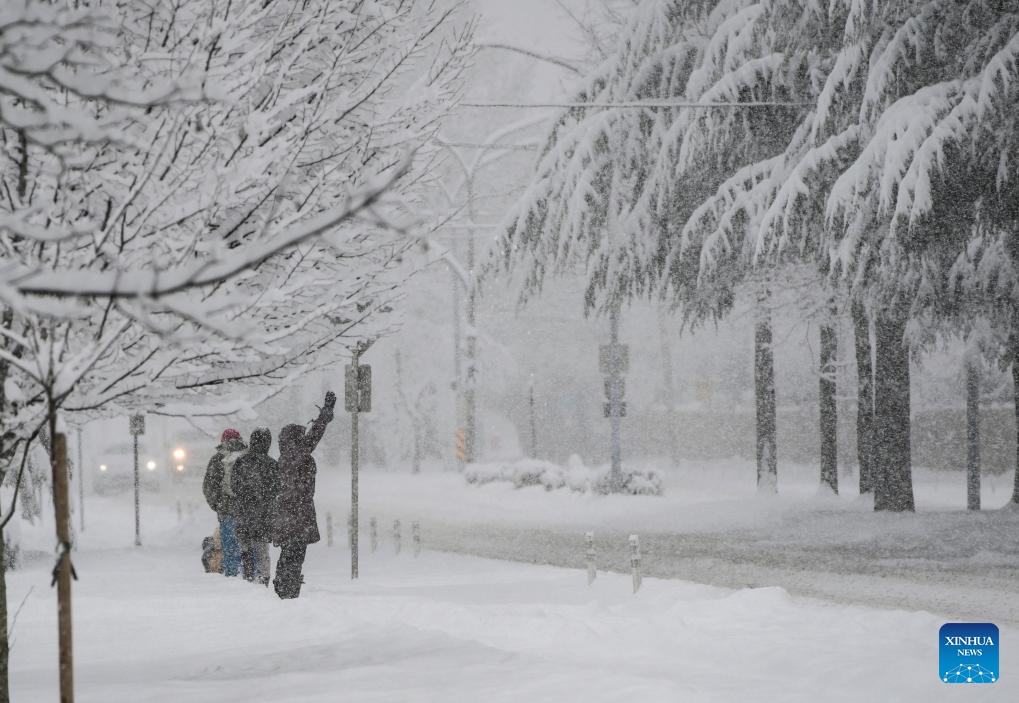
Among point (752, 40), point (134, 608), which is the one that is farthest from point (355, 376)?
point (752, 40)

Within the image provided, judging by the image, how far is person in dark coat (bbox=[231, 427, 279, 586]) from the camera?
41.8ft

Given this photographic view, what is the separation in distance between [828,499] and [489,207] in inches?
1321

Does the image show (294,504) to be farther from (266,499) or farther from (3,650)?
(3,650)

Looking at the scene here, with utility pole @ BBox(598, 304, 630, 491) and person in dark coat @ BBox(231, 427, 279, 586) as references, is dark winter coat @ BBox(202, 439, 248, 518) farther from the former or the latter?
utility pole @ BBox(598, 304, 630, 491)

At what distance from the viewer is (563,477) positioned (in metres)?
30.4

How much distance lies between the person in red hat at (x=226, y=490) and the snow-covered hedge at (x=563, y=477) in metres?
14.1

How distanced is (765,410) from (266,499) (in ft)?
47.1

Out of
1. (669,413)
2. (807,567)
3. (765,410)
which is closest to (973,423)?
(765,410)

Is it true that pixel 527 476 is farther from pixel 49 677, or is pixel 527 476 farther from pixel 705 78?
pixel 49 677

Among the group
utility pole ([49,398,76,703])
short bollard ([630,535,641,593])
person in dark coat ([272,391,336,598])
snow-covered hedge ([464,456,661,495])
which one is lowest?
snow-covered hedge ([464,456,661,495])

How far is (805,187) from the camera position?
15.1 m

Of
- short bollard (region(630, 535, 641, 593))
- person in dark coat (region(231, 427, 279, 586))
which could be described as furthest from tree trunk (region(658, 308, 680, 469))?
short bollard (region(630, 535, 641, 593))

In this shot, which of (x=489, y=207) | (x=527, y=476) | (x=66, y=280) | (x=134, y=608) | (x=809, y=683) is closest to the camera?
(x=66, y=280)

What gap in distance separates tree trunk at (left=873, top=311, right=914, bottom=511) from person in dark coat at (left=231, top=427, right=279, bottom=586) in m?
11.0
